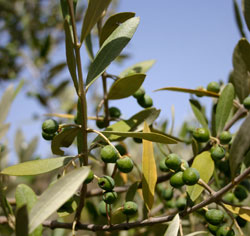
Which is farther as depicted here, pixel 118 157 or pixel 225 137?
pixel 225 137

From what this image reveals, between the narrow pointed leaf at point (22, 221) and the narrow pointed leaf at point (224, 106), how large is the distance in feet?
2.89

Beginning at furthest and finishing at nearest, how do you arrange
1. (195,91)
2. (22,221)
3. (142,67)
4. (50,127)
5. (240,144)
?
(142,67) < (195,91) < (50,127) < (240,144) < (22,221)

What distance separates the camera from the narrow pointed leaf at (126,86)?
1033 millimetres

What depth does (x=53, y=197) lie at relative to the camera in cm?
67

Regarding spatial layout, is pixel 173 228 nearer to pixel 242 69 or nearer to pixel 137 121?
pixel 137 121

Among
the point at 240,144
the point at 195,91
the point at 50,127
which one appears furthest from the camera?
the point at 195,91

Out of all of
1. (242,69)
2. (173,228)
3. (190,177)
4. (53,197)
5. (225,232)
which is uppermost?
(242,69)

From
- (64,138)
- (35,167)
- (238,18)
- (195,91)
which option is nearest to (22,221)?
(35,167)

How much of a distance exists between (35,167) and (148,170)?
0.33 m

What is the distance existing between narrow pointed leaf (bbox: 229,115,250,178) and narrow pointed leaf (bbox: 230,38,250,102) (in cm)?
42

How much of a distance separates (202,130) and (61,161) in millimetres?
558

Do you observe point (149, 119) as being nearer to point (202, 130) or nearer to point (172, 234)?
point (202, 130)

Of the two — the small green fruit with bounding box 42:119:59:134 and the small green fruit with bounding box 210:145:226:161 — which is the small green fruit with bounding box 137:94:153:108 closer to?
the small green fruit with bounding box 210:145:226:161

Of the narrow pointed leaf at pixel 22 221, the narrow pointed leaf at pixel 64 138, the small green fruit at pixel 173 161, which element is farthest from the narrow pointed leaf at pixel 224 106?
the narrow pointed leaf at pixel 22 221
